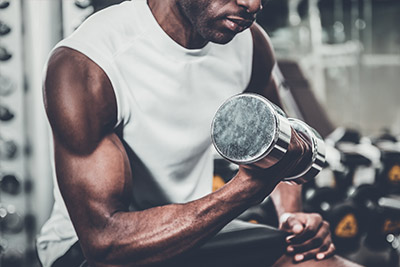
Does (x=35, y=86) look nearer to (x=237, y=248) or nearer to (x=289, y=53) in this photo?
(x=237, y=248)

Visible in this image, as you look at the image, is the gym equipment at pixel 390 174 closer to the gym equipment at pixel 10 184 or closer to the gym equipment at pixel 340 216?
the gym equipment at pixel 340 216

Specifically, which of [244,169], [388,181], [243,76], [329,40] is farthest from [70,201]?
[329,40]

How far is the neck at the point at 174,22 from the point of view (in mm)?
923

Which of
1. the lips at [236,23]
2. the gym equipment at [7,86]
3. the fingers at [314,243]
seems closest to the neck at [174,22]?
the lips at [236,23]

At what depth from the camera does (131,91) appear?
89cm

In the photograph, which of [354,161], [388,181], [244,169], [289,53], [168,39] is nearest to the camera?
[244,169]

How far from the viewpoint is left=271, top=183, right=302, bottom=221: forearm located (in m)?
1.07

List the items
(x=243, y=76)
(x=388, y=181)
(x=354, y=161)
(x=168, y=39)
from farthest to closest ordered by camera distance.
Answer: (x=354, y=161), (x=388, y=181), (x=243, y=76), (x=168, y=39)

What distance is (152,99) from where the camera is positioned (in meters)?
0.91

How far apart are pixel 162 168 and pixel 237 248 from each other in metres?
0.23

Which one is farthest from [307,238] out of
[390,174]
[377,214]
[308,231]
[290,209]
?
[390,174]

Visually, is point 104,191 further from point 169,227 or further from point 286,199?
point 286,199

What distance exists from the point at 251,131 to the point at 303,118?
2.09m

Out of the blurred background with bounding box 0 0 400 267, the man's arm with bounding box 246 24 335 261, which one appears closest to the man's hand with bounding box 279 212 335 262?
the man's arm with bounding box 246 24 335 261
